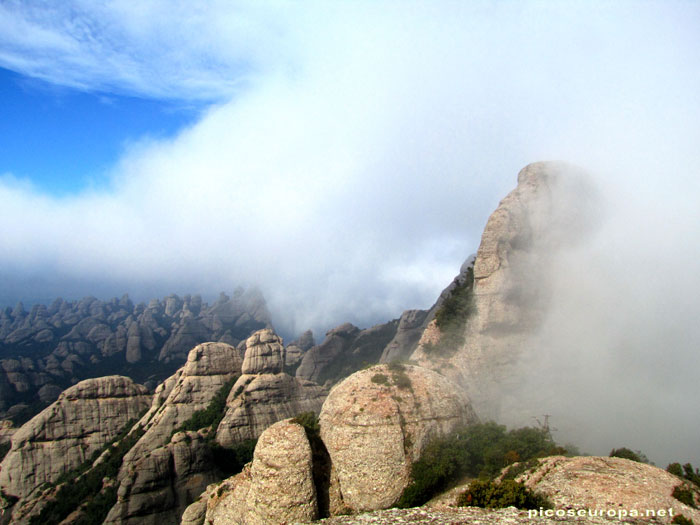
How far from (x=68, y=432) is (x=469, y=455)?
58.0 meters

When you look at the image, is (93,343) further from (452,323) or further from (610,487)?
(610,487)

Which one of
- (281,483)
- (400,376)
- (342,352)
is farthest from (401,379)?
(342,352)

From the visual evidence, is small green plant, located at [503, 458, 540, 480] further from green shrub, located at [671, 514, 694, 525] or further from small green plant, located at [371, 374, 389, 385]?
small green plant, located at [371, 374, 389, 385]

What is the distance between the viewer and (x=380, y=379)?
31922 mm

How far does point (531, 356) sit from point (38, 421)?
65.5 meters

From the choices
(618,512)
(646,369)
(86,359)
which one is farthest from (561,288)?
(86,359)

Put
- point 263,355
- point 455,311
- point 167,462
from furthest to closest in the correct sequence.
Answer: point 263,355, point 167,462, point 455,311

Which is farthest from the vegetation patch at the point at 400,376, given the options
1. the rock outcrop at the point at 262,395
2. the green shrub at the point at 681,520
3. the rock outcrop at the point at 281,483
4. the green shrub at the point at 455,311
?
the rock outcrop at the point at 262,395

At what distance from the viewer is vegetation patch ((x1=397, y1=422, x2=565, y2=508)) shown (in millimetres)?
27375

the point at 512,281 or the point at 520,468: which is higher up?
the point at 512,281

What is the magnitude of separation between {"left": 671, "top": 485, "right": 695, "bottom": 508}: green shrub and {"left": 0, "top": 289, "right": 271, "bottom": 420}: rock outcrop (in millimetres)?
108611

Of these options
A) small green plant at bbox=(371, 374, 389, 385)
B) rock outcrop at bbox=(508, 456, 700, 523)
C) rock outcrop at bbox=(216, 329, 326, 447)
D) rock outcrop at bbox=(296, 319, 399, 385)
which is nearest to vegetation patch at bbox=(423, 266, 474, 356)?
small green plant at bbox=(371, 374, 389, 385)

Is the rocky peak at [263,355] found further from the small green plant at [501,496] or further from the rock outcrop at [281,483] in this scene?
the small green plant at [501,496]

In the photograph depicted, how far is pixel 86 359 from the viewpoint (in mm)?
143250
